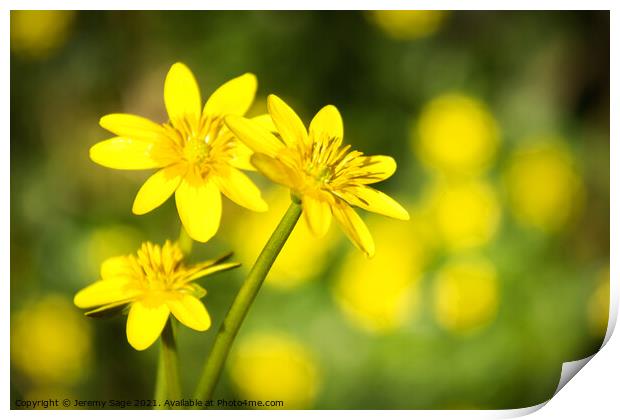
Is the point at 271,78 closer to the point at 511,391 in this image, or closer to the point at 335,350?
the point at 335,350

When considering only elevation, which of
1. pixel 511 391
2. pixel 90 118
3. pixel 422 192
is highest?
pixel 90 118

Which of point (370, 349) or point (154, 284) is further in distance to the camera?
point (370, 349)

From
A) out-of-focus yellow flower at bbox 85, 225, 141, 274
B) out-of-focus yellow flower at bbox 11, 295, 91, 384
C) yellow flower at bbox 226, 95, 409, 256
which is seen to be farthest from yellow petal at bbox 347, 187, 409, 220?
out-of-focus yellow flower at bbox 11, 295, 91, 384

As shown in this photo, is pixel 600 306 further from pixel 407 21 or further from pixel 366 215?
pixel 407 21

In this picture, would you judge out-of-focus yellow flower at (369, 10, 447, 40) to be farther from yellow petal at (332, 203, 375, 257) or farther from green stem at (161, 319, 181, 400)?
green stem at (161, 319, 181, 400)

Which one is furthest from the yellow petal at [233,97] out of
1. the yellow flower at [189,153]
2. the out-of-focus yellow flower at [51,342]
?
the out-of-focus yellow flower at [51,342]

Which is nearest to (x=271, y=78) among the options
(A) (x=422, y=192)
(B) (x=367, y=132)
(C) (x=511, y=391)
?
(B) (x=367, y=132)
